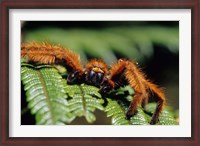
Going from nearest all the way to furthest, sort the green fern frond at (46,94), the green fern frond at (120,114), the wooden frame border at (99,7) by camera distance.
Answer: the green fern frond at (46,94)
the green fern frond at (120,114)
the wooden frame border at (99,7)

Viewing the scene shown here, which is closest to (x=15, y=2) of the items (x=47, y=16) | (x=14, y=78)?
(x=47, y=16)

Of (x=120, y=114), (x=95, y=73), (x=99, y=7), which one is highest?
(x=99, y=7)

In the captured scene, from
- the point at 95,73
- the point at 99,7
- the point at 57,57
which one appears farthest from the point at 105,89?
the point at 99,7

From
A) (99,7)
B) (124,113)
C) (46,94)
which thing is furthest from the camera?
Answer: (99,7)

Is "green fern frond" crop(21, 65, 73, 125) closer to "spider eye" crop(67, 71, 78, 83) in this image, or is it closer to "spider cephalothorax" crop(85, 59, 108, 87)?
"spider eye" crop(67, 71, 78, 83)

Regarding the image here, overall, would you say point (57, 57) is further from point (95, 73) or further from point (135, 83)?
point (135, 83)

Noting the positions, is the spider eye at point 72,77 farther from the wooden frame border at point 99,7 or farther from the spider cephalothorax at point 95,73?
the wooden frame border at point 99,7

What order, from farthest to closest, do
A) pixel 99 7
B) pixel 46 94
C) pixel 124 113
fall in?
1. pixel 99 7
2. pixel 124 113
3. pixel 46 94

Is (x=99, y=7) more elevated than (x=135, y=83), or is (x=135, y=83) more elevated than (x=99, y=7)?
(x=99, y=7)

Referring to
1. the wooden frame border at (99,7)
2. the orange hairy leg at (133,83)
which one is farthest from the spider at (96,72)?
the wooden frame border at (99,7)
